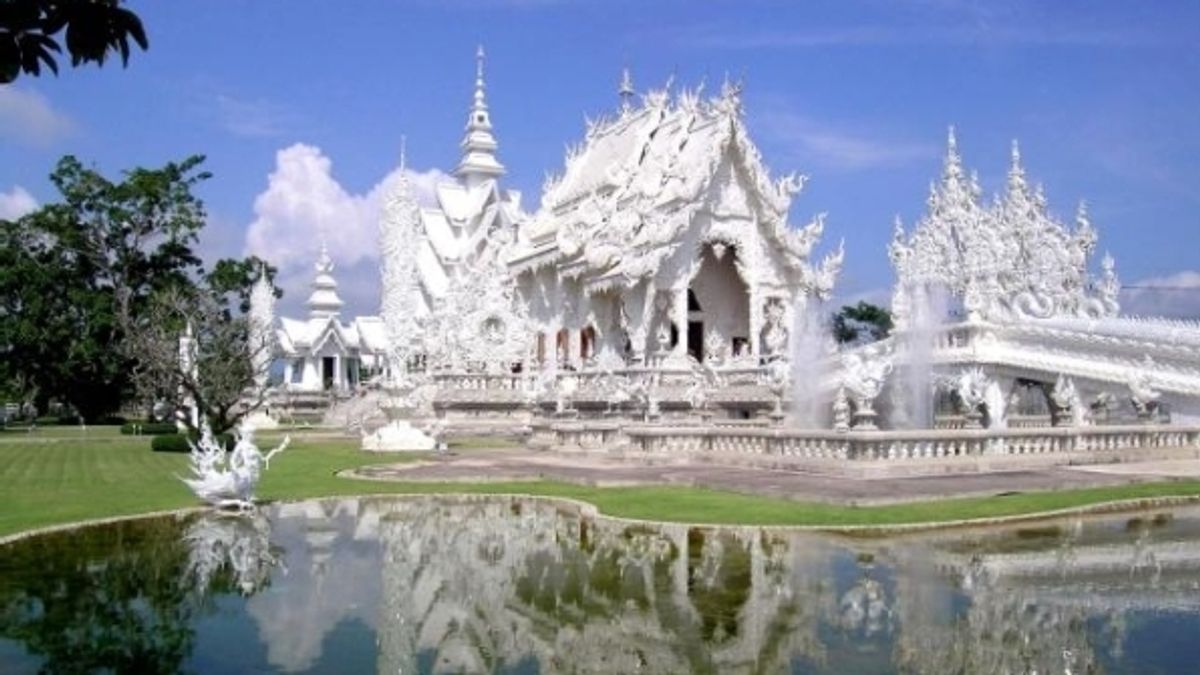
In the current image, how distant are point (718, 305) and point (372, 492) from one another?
2453 cm

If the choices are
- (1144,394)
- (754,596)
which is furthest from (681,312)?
(754,596)

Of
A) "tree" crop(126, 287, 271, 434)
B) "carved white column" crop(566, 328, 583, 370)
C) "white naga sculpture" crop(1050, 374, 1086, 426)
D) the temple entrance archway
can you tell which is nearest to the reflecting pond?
"white naga sculpture" crop(1050, 374, 1086, 426)

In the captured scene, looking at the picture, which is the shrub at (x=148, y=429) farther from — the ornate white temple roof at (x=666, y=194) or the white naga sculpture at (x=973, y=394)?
the white naga sculpture at (x=973, y=394)

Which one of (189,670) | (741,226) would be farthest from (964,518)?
(741,226)

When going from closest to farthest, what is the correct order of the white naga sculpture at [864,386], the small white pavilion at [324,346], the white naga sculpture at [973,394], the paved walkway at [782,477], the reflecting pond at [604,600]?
the reflecting pond at [604,600], the paved walkway at [782,477], the white naga sculpture at [864,386], the white naga sculpture at [973,394], the small white pavilion at [324,346]

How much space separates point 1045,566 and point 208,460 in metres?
9.98

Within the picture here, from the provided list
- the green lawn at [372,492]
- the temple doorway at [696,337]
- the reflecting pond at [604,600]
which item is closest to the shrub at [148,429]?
the green lawn at [372,492]

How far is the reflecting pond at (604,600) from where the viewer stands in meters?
6.82

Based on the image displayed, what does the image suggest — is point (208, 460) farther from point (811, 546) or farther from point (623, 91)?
point (623, 91)

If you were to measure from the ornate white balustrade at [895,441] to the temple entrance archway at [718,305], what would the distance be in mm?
15689

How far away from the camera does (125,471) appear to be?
20.8 metres

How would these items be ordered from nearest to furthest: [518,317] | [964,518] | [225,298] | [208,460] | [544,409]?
[964,518] < [208,460] < [544,409] < [518,317] < [225,298]

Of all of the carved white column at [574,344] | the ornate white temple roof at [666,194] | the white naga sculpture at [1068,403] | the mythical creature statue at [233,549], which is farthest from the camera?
the carved white column at [574,344]

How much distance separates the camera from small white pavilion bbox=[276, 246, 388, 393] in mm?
61969
